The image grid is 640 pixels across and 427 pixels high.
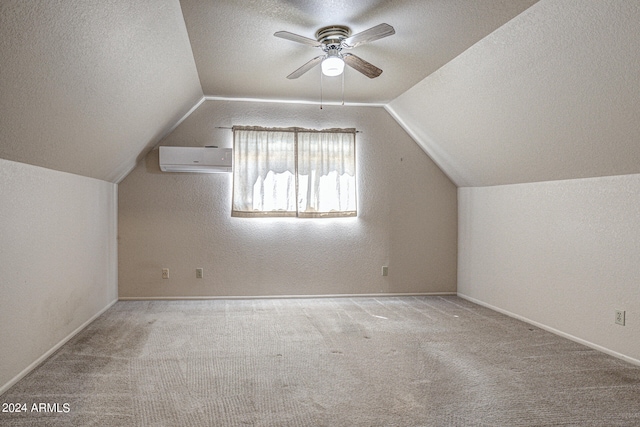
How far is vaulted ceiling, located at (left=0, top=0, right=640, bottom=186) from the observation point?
2529 millimetres

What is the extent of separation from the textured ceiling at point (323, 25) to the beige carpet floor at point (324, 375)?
2.38 m

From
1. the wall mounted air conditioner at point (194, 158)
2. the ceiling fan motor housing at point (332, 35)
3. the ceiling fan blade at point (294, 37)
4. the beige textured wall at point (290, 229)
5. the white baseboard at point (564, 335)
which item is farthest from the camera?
the beige textured wall at point (290, 229)

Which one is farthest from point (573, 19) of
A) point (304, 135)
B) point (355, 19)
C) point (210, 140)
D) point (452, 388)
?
point (210, 140)

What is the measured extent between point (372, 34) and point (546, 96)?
53.6 inches

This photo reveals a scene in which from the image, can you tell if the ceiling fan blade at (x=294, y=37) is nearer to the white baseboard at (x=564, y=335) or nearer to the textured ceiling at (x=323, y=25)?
the textured ceiling at (x=323, y=25)

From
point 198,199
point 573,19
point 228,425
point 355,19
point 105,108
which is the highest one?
point 355,19

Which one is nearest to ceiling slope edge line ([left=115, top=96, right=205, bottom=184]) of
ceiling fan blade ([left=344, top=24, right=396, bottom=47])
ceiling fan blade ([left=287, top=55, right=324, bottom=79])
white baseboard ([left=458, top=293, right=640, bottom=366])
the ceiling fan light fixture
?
ceiling fan blade ([left=287, top=55, right=324, bottom=79])

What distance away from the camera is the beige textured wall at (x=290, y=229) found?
5609mm

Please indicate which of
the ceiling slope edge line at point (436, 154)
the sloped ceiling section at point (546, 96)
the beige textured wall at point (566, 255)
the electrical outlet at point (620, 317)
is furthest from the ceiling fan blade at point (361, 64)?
the electrical outlet at point (620, 317)

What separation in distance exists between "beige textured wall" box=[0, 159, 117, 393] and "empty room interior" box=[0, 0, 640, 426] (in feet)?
0.08

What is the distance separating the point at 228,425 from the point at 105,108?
2434 mm

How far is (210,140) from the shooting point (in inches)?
224

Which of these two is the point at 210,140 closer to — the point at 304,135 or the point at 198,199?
the point at 198,199

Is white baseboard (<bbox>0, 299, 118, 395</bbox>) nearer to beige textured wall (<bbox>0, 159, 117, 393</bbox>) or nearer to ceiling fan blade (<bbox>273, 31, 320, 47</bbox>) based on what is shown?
beige textured wall (<bbox>0, 159, 117, 393</bbox>)
